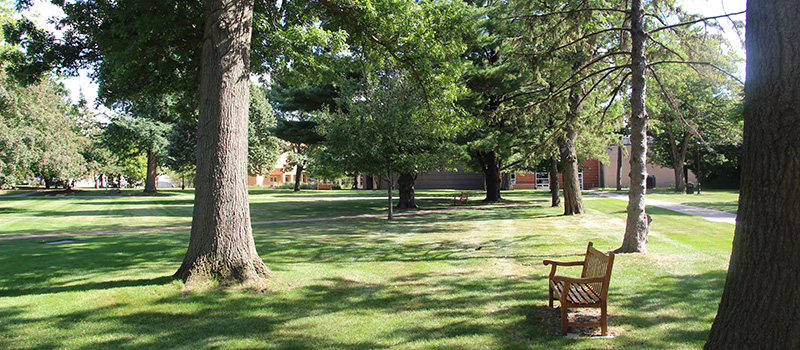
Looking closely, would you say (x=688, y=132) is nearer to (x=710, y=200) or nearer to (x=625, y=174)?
(x=710, y=200)

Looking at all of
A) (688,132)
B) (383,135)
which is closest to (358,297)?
(383,135)

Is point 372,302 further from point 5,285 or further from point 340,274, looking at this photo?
point 5,285

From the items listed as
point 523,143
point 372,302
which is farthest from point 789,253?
point 523,143

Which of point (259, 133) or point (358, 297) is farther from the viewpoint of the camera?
point (259, 133)

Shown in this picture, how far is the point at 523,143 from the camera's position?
21.5 metres

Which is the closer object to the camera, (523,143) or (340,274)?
(340,274)

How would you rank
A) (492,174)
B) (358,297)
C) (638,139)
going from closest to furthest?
(358,297) → (638,139) → (492,174)

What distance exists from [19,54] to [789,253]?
525 inches

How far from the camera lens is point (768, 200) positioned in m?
3.13

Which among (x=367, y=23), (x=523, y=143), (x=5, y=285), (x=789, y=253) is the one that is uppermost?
(x=367, y=23)

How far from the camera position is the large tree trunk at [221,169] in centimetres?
657

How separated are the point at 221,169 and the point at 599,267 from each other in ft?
17.4

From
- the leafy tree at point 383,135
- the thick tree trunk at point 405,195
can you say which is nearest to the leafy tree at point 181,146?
the thick tree trunk at point 405,195

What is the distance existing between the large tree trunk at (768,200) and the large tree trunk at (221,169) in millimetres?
5722
